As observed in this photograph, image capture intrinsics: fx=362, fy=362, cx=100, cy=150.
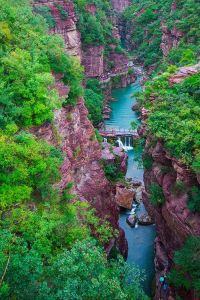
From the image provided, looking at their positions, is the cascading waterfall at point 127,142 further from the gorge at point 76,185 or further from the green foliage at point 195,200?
the green foliage at point 195,200

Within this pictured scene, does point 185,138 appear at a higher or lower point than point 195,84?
lower

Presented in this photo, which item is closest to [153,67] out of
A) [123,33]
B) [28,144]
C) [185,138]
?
[123,33]

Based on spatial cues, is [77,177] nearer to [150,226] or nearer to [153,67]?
[150,226]

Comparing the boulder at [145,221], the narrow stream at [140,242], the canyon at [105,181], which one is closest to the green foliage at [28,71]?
the canyon at [105,181]

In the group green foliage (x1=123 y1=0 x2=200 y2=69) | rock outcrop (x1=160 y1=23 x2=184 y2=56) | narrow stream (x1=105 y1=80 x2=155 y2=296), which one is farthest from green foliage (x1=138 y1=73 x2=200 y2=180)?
rock outcrop (x1=160 y1=23 x2=184 y2=56)

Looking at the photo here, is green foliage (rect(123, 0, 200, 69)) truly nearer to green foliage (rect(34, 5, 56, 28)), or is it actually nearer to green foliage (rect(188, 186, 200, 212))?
green foliage (rect(34, 5, 56, 28))
